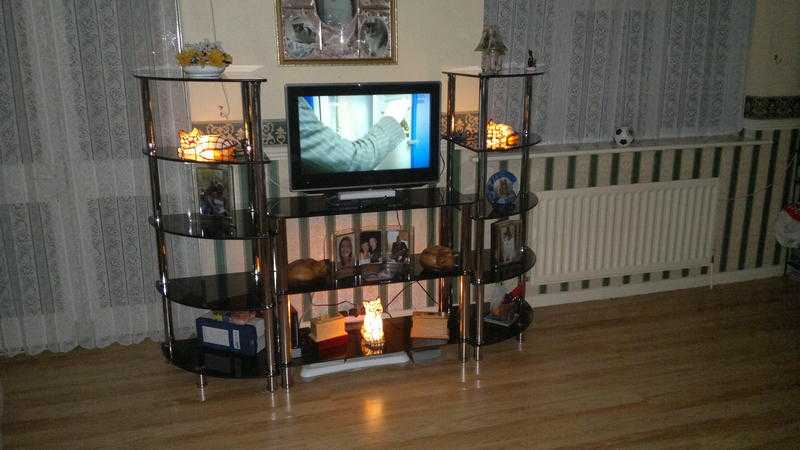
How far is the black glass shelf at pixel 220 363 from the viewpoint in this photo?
3377mm

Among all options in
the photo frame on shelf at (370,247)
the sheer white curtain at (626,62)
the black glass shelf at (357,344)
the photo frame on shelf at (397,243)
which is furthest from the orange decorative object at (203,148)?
the sheer white curtain at (626,62)

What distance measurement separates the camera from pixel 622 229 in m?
4.45

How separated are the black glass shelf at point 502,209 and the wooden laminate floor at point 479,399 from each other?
2.60 ft

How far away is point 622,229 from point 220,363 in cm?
260

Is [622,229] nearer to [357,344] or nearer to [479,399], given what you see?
[479,399]

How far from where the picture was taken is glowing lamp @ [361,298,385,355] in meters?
3.61

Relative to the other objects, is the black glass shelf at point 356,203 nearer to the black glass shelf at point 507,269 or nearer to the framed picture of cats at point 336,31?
the black glass shelf at point 507,269

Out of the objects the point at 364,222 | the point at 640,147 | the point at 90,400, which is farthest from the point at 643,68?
the point at 90,400

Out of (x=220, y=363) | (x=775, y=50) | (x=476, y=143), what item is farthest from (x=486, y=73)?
(x=775, y=50)

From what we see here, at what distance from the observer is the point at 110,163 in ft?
11.9

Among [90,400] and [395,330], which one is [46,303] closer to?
[90,400]

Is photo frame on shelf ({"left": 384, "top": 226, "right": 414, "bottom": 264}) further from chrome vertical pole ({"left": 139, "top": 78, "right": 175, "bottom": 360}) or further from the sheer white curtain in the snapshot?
chrome vertical pole ({"left": 139, "top": 78, "right": 175, "bottom": 360})

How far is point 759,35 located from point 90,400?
443 centimetres

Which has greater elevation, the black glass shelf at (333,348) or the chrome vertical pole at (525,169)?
the chrome vertical pole at (525,169)
